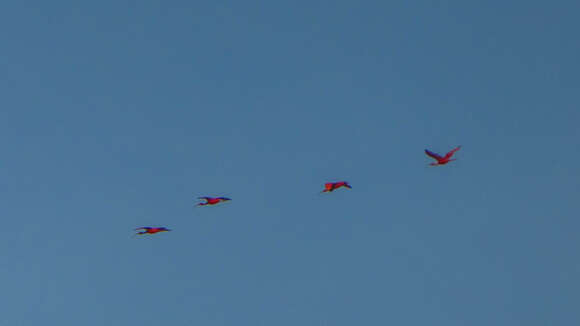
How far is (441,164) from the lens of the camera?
59.0 metres

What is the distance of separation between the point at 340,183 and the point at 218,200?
1108 cm

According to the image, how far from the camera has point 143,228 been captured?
2761 inches

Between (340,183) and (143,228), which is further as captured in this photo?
(143,228)

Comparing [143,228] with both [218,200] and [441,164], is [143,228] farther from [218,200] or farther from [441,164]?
[441,164]

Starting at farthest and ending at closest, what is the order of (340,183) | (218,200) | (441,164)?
1. (218,200)
2. (340,183)
3. (441,164)

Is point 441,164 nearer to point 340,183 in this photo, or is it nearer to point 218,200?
point 340,183

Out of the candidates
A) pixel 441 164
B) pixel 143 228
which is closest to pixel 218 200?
pixel 143 228

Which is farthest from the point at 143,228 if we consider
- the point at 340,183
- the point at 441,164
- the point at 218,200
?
the point at 441,164

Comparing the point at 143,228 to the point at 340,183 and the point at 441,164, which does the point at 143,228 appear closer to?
the point at 340,183

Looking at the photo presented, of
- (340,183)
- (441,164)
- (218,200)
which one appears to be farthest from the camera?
(218,200)

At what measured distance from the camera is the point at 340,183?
6309 centimetres

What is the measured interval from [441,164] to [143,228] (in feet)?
85.0

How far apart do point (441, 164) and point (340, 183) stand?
8.09 metres

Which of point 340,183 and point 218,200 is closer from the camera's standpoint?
point 340,183
